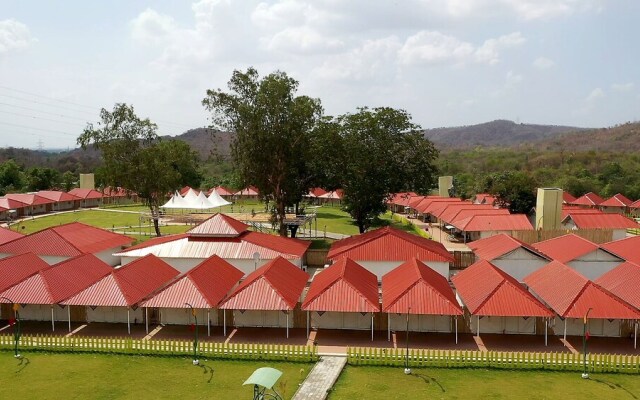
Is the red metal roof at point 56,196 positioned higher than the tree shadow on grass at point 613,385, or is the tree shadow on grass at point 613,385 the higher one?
the red metal roof at point 56,196

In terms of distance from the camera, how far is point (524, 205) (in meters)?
61.4

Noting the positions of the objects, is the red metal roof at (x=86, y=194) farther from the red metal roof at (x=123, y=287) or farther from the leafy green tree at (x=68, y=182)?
the red metal roof at (x=123, y=287)

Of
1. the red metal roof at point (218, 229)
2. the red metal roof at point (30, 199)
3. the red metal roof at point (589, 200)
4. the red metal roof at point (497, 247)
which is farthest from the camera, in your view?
the red metal roof at point (589, 200)

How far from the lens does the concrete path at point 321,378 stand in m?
19.2

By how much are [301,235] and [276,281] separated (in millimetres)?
30409

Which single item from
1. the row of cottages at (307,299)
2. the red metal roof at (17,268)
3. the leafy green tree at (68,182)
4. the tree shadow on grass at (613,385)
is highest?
the leafy green tree at (68,182)

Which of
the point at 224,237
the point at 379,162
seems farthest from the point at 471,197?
the point at 224,237

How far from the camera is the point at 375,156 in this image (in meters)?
45.7

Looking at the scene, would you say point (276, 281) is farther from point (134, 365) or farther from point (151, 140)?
point (151, 140)

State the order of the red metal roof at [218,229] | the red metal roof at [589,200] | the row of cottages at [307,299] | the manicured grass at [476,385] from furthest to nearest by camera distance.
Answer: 1. the red metal roof at [589,200]
2. the red metal roof at [218,229]
3. the row of cottages at [307,299]
4. the manicured grass at [476,385]

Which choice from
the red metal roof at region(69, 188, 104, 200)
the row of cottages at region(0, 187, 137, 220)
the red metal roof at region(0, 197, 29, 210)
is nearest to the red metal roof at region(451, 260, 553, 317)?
the row of cottages at region(0, 187, 137, 220)

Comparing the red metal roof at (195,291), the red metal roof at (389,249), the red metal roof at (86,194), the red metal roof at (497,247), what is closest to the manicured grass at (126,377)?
the red metal roof at (195,291)

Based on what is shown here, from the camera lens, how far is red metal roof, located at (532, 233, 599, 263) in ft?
115

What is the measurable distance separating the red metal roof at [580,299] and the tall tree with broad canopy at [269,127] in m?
24.9
